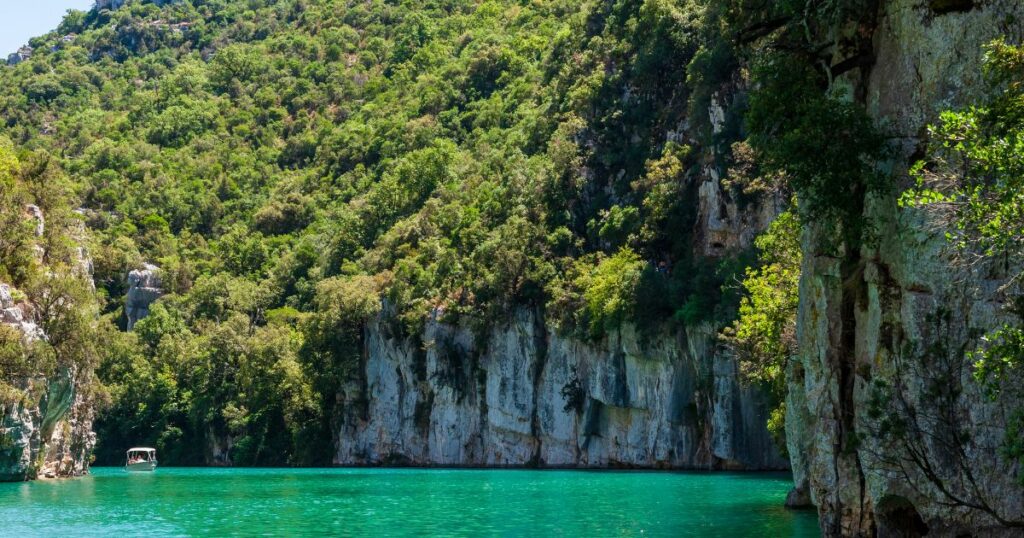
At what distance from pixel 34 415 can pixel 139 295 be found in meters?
57.2

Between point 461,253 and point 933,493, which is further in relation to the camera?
point 461,253

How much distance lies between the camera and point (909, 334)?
20578mm

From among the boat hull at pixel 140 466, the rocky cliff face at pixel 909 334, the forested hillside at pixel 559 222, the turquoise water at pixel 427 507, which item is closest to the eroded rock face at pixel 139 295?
the forested hillside at pixel 559 222

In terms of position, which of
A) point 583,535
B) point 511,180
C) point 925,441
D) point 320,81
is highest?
point 320,81

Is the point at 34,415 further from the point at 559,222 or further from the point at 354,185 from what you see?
the point at 354,185

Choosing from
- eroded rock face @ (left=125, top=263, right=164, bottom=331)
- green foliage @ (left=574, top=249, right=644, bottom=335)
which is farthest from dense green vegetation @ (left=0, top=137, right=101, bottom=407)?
eroded rock face @ (left=125, top=263, right=164, bottom=331)

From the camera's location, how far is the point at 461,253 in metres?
81.6

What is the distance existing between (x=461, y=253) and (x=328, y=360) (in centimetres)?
1289

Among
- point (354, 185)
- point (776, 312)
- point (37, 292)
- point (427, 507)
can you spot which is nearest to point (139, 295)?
point (354, 185)

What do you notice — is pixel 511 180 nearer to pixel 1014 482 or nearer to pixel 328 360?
pixel 328 360

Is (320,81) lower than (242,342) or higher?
higher

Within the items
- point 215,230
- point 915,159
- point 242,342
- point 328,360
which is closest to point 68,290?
point 328,360

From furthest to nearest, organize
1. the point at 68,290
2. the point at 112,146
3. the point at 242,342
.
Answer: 1. the point at 112,146
2. the point at 242,342
3. the point at 68,290

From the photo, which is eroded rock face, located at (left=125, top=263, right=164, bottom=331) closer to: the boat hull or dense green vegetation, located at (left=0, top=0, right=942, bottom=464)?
dense green vegetation, located at (left=0, top=0, right=942, bottom=464)
